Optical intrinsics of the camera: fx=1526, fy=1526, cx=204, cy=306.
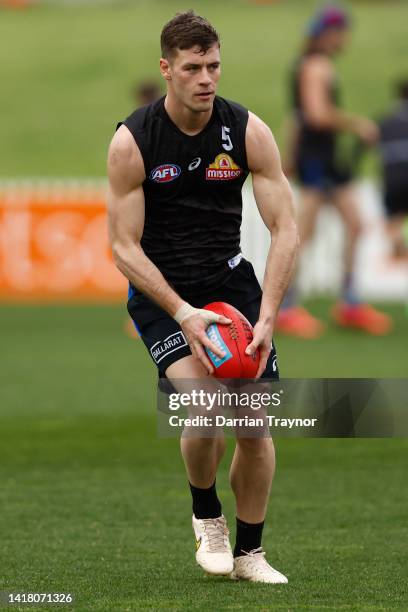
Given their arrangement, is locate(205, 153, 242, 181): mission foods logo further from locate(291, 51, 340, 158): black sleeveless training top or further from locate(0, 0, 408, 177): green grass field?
locate(0, 0, 408, 177): green grass field

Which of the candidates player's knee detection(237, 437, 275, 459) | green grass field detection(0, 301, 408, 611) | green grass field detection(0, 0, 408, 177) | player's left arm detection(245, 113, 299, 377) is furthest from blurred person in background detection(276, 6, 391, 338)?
green grass field detection(0, 0, 408, 177)

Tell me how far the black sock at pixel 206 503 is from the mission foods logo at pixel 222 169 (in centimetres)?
117

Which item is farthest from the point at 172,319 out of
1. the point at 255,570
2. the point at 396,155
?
the point at 396,155

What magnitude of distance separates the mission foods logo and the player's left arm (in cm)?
6

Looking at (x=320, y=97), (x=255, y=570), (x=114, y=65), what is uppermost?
(x=114, y=65)

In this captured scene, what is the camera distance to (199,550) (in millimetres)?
5676

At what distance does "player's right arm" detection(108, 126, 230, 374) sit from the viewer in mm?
5546

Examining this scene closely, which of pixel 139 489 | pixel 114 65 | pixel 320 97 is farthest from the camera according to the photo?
pixel 114 65

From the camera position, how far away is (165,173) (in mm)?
5637

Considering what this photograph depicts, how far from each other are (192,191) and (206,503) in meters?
1.19

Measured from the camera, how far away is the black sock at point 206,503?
582 centimetres

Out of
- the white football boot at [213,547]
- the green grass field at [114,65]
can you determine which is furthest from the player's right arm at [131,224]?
the green grass field at [114,65]

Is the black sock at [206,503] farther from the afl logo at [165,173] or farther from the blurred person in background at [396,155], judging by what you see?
the blurred person in background at [396,155]

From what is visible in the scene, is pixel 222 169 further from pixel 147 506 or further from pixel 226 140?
pixel 147 506
